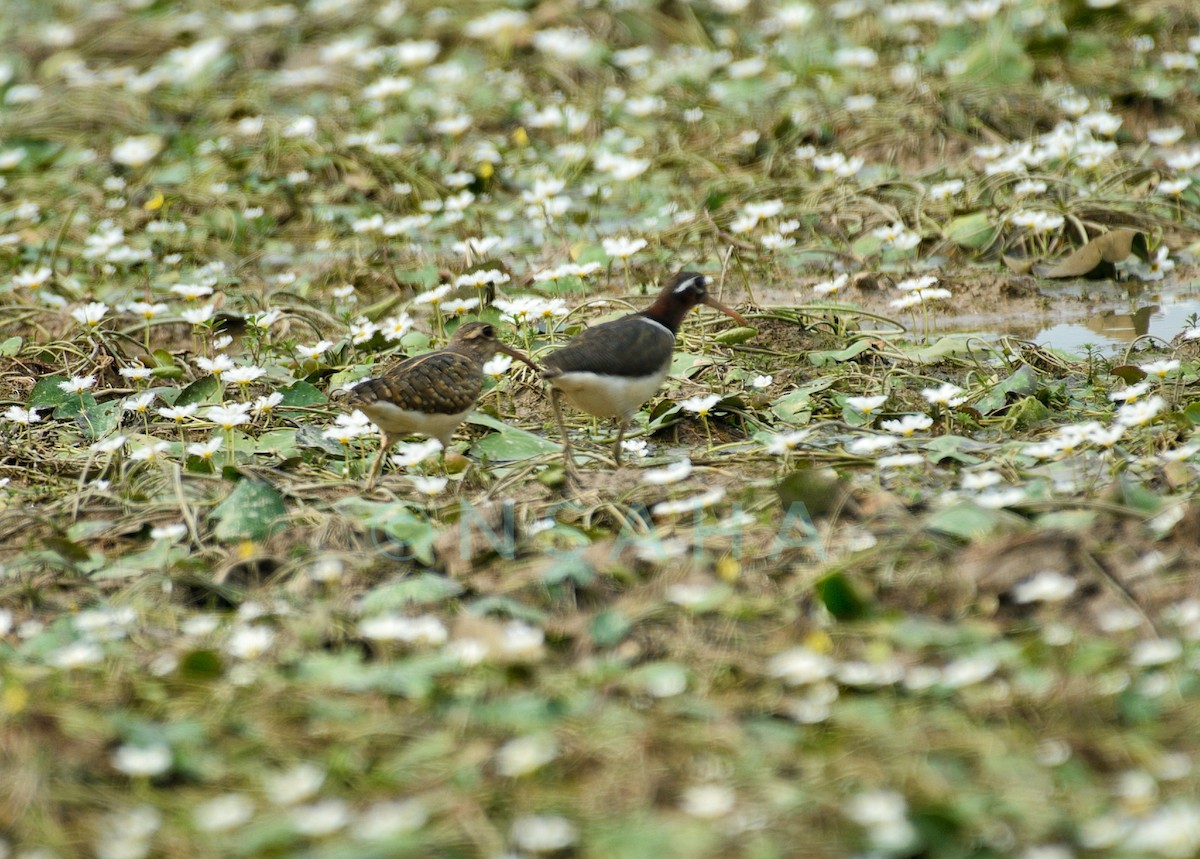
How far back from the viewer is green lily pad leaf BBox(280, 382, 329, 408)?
259 inches

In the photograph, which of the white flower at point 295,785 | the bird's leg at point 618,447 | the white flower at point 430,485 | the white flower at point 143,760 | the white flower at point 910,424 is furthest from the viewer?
the bird's leg at point 618,447

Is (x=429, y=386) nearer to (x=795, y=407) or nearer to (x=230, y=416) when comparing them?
(x=230, y=416)

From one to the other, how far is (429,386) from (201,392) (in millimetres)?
1471

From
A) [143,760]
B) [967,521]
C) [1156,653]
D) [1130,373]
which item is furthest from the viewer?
[1130,373]

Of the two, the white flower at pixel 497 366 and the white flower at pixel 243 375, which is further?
the white flower at pixel 497 366

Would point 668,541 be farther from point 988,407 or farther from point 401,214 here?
point 401,214

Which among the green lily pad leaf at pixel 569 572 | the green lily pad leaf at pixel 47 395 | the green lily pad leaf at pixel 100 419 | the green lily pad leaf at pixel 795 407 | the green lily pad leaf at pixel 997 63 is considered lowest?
the green lily pad leaf at pixel 997 63

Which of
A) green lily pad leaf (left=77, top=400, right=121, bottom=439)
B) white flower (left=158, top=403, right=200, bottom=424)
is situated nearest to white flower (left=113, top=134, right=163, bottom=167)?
green lily pad leaf (left=77, top=400, right=121, bottom=439)

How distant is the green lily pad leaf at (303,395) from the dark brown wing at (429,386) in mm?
837

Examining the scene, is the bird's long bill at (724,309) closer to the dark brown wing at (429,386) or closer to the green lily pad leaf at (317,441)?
the dark brown wing at (429,386)

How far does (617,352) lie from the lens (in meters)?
5.82

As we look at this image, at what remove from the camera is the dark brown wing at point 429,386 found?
18.3 ft

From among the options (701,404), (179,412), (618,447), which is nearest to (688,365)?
(701,404)

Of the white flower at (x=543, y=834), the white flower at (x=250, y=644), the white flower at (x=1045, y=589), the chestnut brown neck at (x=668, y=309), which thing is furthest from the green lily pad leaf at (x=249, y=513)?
the white flower at (x=1045, y=589)
